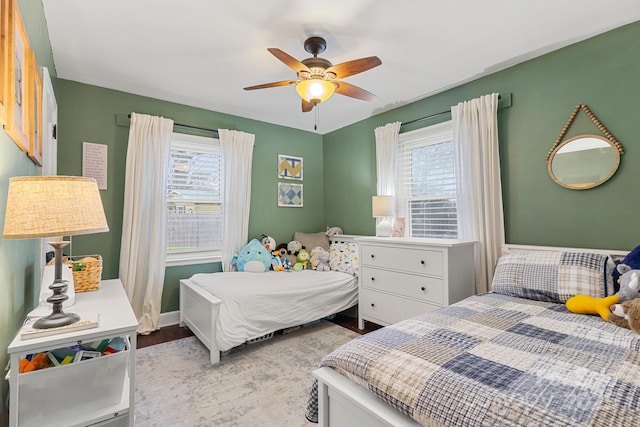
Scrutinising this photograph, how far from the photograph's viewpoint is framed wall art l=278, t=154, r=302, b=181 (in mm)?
4301

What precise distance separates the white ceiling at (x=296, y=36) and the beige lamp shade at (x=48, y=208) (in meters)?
1.40

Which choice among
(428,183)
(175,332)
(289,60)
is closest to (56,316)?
(289,60)

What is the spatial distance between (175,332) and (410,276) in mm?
2480

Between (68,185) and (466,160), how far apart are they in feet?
9.55

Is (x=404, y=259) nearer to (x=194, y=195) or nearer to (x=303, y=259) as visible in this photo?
(x=303, y=259)

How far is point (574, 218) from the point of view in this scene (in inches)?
91.0

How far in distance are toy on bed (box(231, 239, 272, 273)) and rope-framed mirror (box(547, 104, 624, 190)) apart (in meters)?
2.94

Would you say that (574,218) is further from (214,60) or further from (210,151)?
(210,151)

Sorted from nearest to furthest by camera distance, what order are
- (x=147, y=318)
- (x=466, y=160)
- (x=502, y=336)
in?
1. (x=502, y=336)
2. (x=466, y=160)
3. (x=147, y=318)

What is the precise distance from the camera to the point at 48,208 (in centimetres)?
111

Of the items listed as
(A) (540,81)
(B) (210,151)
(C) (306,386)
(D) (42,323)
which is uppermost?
(A) (540,81)

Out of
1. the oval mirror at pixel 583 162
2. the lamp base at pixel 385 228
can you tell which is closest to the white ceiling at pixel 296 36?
the oval mirror at pixel 583 162

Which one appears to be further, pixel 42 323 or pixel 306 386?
pixel 306 386

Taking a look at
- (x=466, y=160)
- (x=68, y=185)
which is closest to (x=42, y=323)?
(x=68, y=185)
